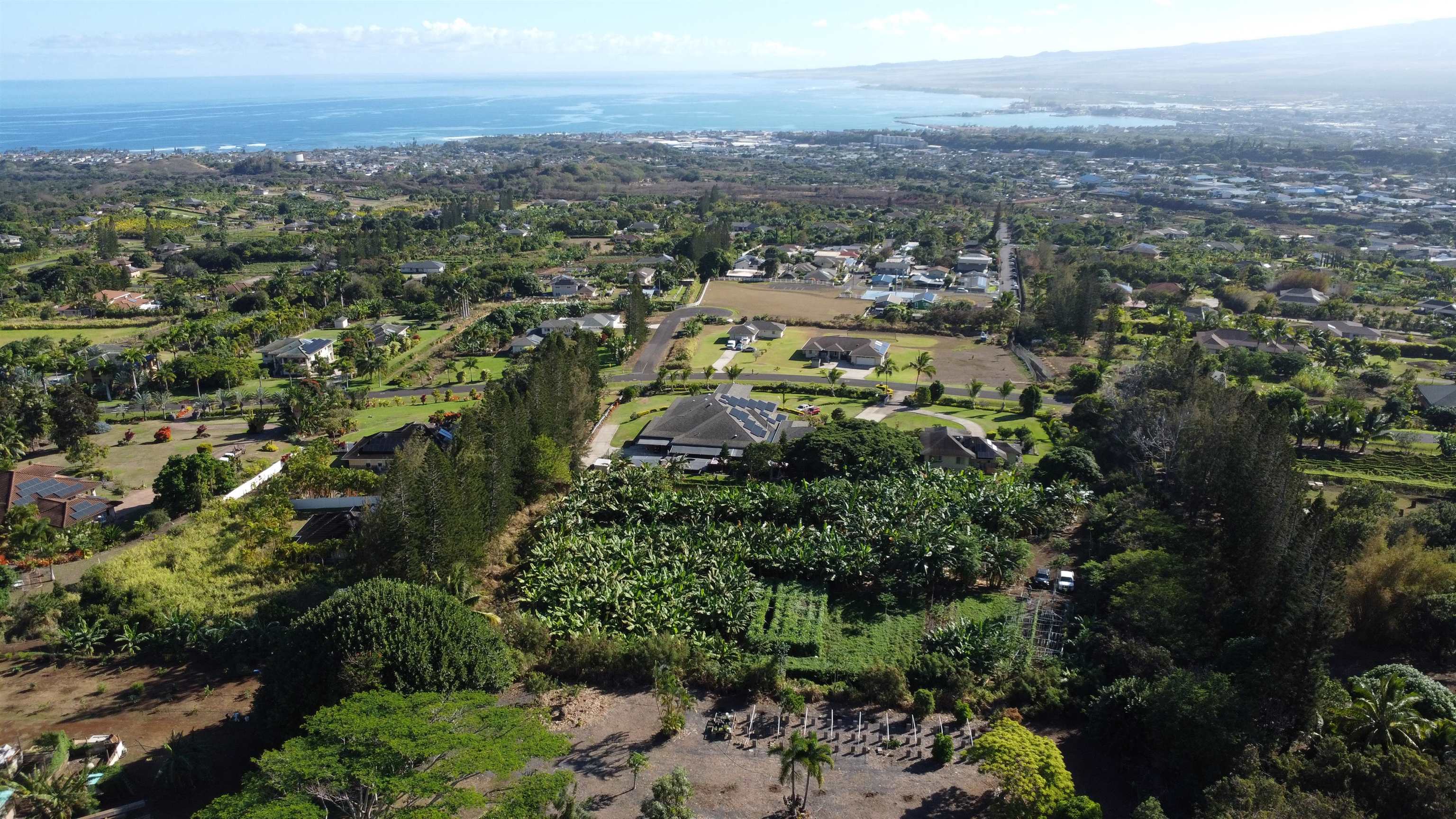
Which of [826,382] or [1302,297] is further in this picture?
[1302,297]

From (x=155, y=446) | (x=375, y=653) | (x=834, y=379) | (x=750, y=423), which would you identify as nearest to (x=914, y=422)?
(x=834, y=379)

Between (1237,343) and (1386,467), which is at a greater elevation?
(1237,343)

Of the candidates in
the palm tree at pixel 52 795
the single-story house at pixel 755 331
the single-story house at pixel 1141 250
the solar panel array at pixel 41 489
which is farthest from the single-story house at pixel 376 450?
the single-story house at pixel 1141 250

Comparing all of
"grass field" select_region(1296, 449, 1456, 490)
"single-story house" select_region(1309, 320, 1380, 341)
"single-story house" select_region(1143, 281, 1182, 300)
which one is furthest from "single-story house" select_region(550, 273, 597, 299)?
"single-story house" select_region(1309, 320, 1380, 341)

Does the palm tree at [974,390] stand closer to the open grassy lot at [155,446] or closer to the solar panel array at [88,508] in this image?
the open grassy lot at [155,446]

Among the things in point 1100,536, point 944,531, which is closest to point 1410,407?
point 1100,536

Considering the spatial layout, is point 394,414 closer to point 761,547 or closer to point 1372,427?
point 761,547
